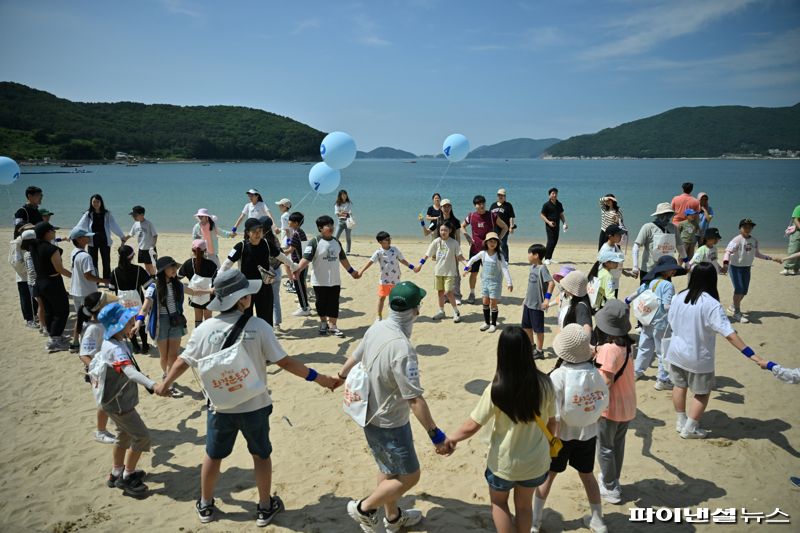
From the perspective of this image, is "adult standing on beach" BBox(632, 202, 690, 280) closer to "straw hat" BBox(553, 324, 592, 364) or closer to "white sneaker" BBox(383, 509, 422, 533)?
"straw hat" BBox(553, 324, 592, 364)

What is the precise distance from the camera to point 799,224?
11.9 m

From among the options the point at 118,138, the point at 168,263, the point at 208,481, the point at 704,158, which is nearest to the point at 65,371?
the point at 168,263

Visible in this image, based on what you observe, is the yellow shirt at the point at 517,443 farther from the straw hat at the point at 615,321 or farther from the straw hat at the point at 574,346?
the straw hat at the point at 615,321

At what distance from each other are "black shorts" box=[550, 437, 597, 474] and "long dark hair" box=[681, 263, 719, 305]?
7.57ft

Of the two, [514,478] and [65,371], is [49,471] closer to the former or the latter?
[65,371]

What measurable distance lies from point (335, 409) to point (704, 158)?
733 feet

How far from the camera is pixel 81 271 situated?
7715 mm

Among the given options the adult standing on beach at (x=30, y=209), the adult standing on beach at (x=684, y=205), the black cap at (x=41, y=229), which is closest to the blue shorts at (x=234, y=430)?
the black cap at (x=41, y=229)

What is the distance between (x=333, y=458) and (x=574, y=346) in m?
3.00

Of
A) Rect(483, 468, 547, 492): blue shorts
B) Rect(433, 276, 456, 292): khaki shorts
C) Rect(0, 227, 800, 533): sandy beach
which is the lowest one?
Rect(0, 227, 800, 533): sandy beach

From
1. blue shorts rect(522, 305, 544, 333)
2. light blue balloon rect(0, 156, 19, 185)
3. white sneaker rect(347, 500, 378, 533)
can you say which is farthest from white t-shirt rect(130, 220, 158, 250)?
white sneaker rect(347, 500, 378, 533)

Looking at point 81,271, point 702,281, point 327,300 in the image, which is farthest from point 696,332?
point 81,271

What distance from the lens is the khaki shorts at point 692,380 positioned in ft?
16.5

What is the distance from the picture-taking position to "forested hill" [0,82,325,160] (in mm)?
105875
